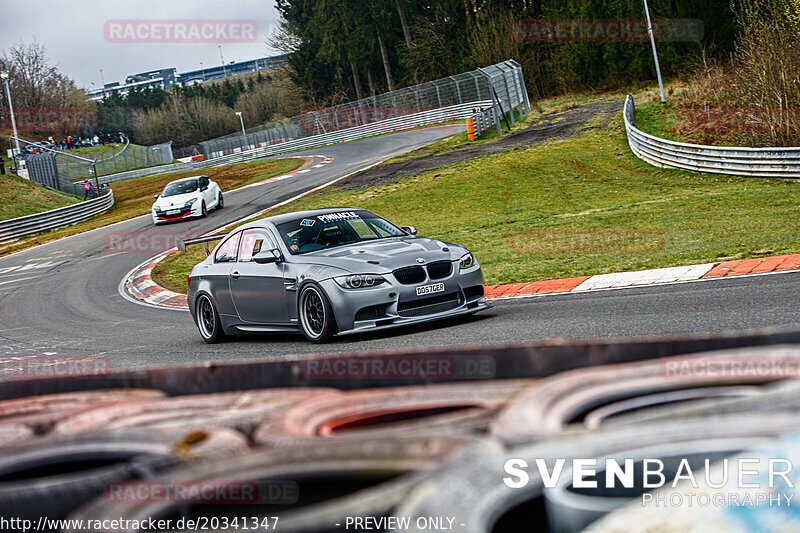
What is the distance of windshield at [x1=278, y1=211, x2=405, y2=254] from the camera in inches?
386

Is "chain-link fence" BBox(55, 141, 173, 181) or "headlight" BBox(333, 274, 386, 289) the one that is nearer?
"headlight" BBox(333, 274, 386, 289)

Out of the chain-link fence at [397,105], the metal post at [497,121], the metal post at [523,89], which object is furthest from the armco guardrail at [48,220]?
the metal post at [523,89]

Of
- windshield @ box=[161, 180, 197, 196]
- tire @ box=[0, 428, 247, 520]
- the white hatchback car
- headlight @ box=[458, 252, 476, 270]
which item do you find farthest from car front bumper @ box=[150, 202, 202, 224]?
tire @ box=[0, 428, 247, 520]

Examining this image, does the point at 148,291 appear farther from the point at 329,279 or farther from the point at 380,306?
the point at 380,306

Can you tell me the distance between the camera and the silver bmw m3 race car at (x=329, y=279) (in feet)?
28.3

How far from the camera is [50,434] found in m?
2.66

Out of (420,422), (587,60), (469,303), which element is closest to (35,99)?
(587,60)

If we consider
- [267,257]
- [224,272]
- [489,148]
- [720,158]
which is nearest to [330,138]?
[489,148]

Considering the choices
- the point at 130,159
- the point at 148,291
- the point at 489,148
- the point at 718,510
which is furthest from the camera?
the point at 130,159

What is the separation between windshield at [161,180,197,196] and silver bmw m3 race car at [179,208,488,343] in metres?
21.4

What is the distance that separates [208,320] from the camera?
10953 millimetres

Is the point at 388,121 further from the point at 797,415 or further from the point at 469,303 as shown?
the point at 797,415

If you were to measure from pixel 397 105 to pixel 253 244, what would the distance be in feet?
179

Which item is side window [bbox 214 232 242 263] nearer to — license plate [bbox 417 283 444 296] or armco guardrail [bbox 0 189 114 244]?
license plate [bbox 417 283 444 296]
